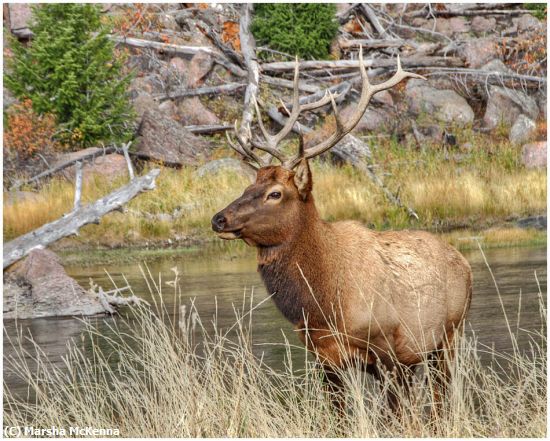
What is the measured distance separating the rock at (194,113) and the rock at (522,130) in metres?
7.67

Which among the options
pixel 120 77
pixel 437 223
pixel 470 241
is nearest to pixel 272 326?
pixel 470 241

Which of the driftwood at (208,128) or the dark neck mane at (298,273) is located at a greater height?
the dark neck mane at (298,273)

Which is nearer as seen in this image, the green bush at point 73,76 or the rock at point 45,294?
the rock at point 45,294

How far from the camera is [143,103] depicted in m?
27.2

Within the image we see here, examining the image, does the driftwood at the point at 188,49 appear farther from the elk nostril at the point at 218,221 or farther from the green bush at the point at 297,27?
the elk nostril at the point at 218,221

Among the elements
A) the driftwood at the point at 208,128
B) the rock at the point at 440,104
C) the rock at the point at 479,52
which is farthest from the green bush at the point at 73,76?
the rock at the point at 479,52

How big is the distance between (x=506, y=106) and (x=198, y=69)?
8.43 metres

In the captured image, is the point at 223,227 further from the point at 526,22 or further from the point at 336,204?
the point at 526,22

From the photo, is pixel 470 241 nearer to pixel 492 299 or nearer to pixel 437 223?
pixel 437 223

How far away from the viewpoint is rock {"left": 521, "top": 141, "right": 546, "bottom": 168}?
→ 22.8 meters

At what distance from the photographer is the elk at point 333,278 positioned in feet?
23.5

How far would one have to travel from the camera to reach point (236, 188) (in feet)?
69.1

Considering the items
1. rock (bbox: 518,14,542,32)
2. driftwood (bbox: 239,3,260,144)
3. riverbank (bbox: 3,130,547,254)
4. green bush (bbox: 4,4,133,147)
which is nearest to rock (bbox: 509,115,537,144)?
riverbank (bbox: 3,130,547,254)

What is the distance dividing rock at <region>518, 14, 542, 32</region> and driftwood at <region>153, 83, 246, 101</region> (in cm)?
848
